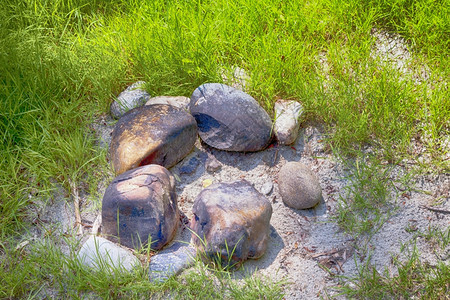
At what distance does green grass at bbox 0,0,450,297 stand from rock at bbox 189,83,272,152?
0.64 feet

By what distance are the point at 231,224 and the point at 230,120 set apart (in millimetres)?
722

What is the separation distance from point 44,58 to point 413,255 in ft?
8.65

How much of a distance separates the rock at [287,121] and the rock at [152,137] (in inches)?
20.3

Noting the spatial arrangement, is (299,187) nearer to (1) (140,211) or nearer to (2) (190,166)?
(2) (190,166)

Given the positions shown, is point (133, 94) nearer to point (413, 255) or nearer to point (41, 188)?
point (41, 188)

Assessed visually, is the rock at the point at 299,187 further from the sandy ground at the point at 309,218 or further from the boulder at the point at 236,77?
the boulder at the point at 236,77

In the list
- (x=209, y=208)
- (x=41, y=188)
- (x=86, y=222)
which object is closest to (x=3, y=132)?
(x=41, y=188)

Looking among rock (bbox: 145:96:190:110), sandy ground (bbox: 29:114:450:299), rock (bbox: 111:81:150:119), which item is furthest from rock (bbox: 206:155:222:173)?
rock (bbox: 111:81:150:119)

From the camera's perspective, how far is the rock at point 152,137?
2584 millimetres

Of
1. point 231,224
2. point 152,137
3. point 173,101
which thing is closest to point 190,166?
point 152,137

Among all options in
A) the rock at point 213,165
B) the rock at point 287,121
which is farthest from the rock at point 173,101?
the rock at point 287,121

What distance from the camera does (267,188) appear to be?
8.77 ft

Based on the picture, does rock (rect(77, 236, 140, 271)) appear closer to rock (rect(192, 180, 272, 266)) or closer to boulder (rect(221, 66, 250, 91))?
rock (rect(192, 180, 272, 266))

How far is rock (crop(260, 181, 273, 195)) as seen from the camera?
2.66m
